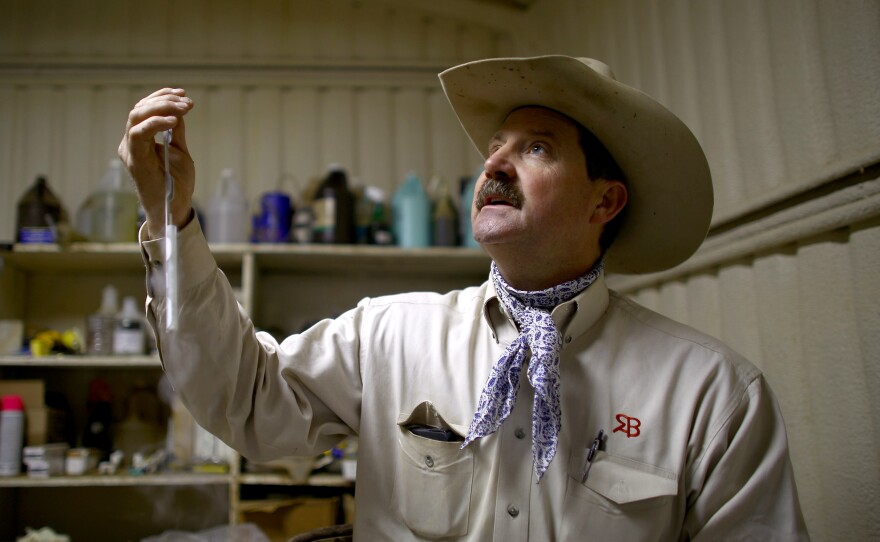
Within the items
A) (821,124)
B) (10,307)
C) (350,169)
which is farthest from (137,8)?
(821,124)

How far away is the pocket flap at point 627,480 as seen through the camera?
956 millimetres

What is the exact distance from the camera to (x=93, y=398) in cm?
244

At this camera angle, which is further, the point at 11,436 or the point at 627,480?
the point at 11,436

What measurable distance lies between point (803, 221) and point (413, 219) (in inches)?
62.9

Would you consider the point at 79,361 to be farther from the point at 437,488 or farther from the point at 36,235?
the point at 437,488

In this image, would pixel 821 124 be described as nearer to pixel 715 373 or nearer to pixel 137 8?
pixel 715 373

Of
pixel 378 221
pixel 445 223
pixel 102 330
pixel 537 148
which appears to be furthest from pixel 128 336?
pixel 537 148

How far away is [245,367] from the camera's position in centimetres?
97

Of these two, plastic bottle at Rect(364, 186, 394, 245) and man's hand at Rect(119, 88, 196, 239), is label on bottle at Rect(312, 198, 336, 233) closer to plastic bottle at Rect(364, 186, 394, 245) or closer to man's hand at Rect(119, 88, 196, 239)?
plastic bottle at Rect(364, 186, 394, 245)

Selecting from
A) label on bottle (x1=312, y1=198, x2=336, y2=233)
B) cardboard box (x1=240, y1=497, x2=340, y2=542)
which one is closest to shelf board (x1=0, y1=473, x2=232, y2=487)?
cardboard box (x1=240, y1=497, x2=340, y2=542)

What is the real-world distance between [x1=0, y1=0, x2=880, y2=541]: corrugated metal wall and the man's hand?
1142mm

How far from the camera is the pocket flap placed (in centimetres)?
96

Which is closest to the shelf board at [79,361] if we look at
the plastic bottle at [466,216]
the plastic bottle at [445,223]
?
the plastic bottle at [445,223]

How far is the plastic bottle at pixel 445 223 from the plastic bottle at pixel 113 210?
3.94ft
